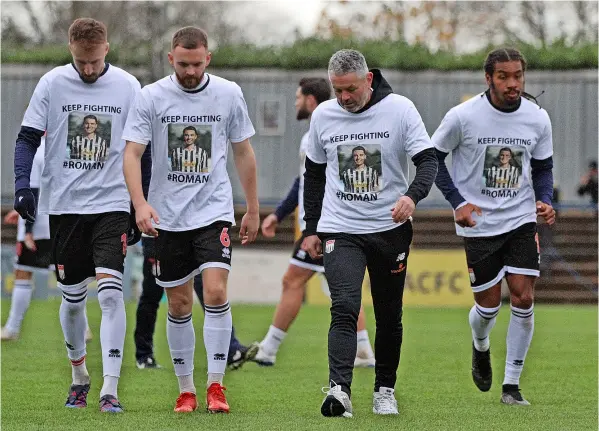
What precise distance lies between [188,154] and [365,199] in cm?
108

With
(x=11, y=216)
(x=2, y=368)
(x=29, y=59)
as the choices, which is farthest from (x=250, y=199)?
(x=29, y=59)

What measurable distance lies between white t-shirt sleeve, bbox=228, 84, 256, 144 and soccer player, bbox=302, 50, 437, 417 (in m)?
0.42

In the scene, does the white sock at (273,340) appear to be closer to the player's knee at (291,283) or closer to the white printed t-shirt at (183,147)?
the player's knee at (291,283)

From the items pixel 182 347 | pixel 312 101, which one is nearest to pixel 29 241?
pixel 312 101

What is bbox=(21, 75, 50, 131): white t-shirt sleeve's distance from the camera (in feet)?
26.0

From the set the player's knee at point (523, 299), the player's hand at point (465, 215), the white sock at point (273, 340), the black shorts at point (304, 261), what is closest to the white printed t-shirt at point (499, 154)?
the player's hand at point (465, 215)

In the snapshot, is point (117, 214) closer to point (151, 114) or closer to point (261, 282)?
point (151, 114)

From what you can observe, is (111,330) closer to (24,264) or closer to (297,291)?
(297,291)

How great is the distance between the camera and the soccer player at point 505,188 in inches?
331

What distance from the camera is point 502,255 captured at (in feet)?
28.1

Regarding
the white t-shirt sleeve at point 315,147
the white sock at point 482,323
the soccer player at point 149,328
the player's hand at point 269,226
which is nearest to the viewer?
the white t-shirt sleeve at point 315,147

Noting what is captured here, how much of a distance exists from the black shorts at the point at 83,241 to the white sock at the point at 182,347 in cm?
47

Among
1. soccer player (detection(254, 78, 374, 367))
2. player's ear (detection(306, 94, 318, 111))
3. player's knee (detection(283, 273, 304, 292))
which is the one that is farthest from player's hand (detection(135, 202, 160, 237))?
player's knee (detection(283, 273, 304, 292))

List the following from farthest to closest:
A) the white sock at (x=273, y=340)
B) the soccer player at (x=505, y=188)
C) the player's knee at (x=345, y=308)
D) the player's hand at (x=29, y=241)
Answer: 1. the player's hand at (x=29, y=241)
2. the white sock at (x=273, y=340)
3. the soccer player at (x=505, y=188)
4. the player's knee at (x=345, y=308)
